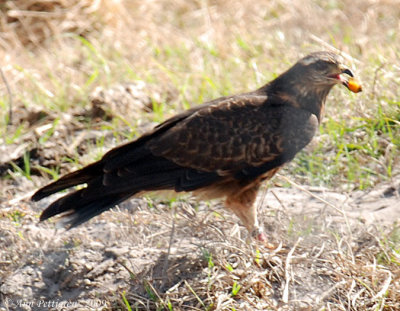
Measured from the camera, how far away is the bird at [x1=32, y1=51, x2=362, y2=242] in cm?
419

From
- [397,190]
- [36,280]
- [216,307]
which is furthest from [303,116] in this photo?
[36,280]

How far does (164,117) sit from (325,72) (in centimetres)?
178

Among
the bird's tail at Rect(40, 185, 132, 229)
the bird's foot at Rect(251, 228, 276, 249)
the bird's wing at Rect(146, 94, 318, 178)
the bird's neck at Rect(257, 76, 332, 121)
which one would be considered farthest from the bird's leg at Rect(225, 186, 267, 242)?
the bird's tail at Rect(40, 185, 132, 229)

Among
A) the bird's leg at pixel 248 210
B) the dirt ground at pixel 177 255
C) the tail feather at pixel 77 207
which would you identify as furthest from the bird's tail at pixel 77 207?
the bird's leg at pixel 248 210

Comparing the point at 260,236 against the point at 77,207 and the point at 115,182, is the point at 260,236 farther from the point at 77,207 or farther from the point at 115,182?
the point at 77,207

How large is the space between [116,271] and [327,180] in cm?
161

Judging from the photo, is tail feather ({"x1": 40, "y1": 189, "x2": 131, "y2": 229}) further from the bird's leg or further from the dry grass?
the bird's leg

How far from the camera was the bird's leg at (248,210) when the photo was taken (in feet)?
14.1

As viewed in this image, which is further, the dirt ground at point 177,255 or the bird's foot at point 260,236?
the bird's foot at point 260,236

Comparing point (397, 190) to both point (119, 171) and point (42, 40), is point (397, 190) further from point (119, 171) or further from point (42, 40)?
point (42, 40)

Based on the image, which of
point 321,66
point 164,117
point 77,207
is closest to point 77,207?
point 77,207

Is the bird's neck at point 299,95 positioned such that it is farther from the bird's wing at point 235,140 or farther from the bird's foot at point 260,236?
the bird's foot at point 260,236

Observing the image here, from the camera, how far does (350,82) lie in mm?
4453

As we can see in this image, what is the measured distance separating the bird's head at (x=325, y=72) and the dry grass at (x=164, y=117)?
26.9 inches
